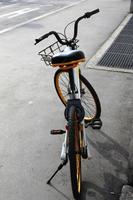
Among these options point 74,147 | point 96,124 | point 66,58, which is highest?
point 66,58

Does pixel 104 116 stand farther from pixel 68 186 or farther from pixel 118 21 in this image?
pixel 118 21

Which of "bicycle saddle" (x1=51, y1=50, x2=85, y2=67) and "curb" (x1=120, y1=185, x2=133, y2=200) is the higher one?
"bicycle saddle" (x1=51, y1=50, x2=85, y2=67)

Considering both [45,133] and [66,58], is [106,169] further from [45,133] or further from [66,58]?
[66,58]

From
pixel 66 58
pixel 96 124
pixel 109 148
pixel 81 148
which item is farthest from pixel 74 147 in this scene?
pixel 96 124

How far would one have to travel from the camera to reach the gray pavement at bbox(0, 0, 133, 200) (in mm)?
3498

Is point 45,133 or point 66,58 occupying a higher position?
point 66,58

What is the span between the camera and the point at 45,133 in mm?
4512

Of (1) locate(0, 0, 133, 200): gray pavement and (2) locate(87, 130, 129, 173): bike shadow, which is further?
(2) locate(87, 130, 129, 173): bike shadow

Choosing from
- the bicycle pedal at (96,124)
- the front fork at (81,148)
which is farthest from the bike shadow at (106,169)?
the front fork at (81,148)

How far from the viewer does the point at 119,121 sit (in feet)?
15.3

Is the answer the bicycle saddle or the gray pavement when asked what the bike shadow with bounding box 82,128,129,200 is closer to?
the gray pavement

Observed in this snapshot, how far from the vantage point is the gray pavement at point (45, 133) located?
3498mm

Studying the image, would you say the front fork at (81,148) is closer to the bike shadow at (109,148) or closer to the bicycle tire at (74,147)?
the bicycle tire at (74,147)

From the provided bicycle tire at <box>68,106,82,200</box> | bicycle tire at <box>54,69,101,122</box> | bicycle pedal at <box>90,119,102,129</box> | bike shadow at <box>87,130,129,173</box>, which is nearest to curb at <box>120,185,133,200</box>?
bike shadow at <box>87,130,129,173</box>
